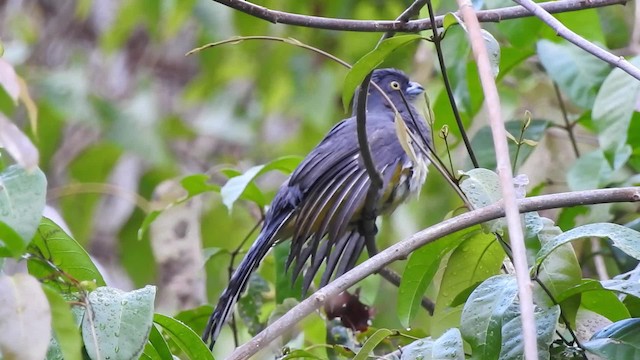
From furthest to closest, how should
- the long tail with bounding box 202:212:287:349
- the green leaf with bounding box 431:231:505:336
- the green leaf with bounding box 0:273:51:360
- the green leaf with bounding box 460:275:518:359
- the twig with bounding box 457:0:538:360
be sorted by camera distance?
the long tail with bounding box 202:212:287:349
the green leaf with bounding box 431:231:505:336
the green leaf with bounding box 460:275:518:359
the green leaf with bounding box 0:273:51:360
the twig with bounding box 457:0:538:360

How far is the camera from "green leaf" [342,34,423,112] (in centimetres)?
185

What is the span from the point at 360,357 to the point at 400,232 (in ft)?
9.84

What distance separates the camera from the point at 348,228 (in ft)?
10.6

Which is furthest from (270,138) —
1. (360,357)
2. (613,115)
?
(360,357)

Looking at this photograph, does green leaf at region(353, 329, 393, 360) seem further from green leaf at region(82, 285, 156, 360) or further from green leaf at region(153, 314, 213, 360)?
green leaf at region(82, 285, 156, 360)

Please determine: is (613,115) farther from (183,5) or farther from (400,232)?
(183,5)

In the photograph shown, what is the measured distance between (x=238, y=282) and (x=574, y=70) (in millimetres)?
1316

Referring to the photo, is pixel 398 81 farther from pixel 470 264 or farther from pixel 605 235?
pixel 605 235

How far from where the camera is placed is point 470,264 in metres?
2.06

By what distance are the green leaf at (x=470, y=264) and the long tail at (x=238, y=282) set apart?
0.58m

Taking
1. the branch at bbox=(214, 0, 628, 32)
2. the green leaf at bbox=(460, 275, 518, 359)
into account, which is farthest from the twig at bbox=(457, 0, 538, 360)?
the branch at bbox=(214, 0, 628, 32)

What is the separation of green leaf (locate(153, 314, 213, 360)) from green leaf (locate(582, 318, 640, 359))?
0.70 metres

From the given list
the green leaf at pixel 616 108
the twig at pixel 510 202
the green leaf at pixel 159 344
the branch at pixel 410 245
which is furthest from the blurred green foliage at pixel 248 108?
the twig at pixel 510 202

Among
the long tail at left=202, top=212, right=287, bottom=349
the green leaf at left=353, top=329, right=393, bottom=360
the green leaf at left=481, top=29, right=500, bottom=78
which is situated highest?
the green leaf at left=481, top=29, right=500, bottom=78
